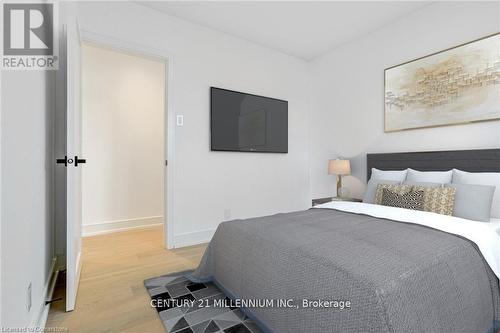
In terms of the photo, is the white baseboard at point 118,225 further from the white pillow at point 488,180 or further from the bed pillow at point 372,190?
the white pillow at point 488,180

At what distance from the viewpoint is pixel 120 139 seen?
378cm

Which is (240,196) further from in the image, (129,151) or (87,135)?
(87,135)

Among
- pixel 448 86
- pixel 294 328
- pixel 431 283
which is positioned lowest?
pixel 294 328

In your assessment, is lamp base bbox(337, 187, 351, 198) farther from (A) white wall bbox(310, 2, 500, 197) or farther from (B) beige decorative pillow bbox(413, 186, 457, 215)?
(B) beige decorative pillow bbox(413, 186, 457, 215)

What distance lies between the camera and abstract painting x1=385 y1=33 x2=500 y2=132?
7.68 feet

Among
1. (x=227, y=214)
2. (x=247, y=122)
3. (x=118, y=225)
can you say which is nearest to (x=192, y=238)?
(x=227, y=214)

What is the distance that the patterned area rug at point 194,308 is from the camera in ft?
4.87

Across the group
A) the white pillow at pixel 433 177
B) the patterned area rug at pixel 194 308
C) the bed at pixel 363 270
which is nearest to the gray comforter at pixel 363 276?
the bed at pixel 363 270

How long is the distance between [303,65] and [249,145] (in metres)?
1.83

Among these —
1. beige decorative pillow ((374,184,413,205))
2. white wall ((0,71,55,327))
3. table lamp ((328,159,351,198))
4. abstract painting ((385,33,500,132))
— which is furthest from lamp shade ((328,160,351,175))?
white wall ((0,71,55,327))

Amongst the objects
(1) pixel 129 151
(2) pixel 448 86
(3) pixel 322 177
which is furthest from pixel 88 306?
(2) pixel 448 86

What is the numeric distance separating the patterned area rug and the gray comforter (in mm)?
110

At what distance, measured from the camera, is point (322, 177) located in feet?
13.2

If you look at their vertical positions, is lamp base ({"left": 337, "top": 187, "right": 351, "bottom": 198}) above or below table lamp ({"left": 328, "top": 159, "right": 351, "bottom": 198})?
below
